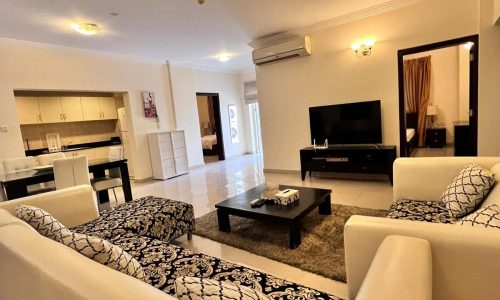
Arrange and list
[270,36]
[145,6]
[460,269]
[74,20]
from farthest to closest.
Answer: [270,36] < [74,20] < [145,6] < [460,269]

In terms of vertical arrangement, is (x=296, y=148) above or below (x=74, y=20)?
below

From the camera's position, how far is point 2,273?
1.00m

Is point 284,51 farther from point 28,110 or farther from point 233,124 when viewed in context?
point 28,110

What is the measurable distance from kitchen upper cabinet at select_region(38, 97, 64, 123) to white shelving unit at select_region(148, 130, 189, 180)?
204 centimetres

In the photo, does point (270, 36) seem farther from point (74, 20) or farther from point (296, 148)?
point (74, 20)

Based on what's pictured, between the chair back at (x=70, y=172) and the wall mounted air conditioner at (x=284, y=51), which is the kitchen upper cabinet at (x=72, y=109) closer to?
the chair back at (x=70, y=172)

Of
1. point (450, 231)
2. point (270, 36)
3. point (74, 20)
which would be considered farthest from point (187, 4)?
point (450, 231)

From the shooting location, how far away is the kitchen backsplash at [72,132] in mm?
6016

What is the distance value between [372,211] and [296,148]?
248 cm

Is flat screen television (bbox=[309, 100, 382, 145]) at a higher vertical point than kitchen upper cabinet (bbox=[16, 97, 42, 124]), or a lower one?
lower

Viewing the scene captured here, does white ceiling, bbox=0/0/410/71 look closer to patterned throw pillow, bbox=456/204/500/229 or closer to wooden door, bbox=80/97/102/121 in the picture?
wooden door, bbox=80/97/102/121

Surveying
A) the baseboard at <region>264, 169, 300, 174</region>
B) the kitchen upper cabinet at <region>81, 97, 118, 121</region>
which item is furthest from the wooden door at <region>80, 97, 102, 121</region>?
the baseboard at <region>264, 169, 300, 174</region>

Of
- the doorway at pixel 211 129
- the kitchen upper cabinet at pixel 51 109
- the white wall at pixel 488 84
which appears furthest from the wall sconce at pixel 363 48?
the kitchen upper cabinet at pixel 51 109

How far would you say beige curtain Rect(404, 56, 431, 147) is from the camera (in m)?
7.41
